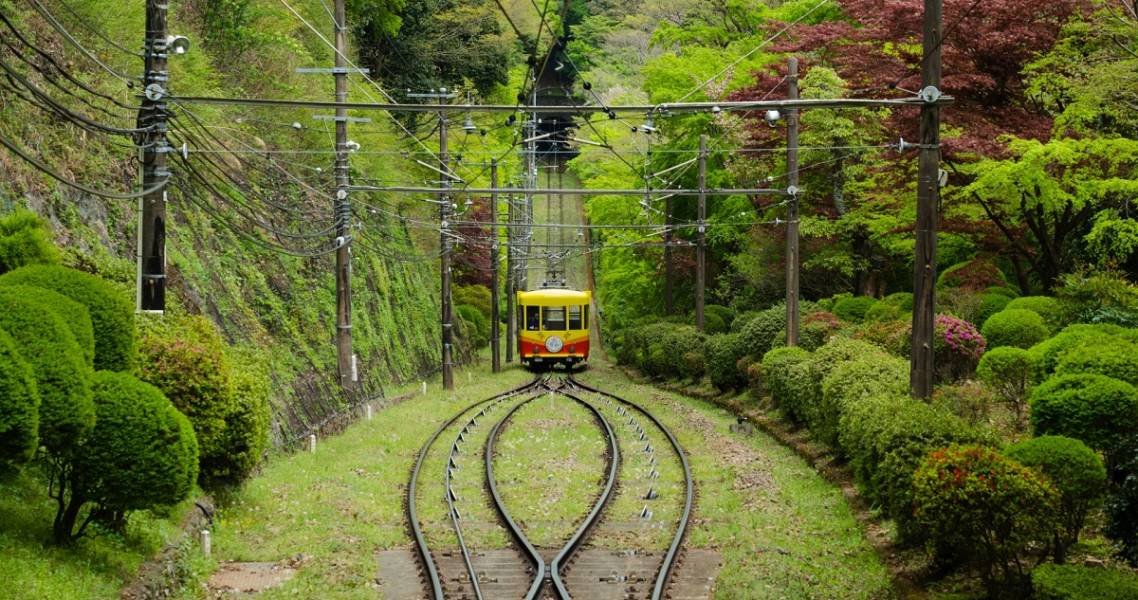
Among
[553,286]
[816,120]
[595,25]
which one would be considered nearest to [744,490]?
[816,120]

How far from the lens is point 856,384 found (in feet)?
55.7

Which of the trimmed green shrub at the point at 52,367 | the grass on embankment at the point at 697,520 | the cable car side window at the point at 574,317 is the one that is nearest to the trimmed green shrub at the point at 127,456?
the trimmed green shrub at the point at 52,367

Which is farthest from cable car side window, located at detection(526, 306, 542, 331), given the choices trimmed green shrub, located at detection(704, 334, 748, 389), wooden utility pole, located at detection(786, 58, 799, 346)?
wooden utility pole, located at detection(786, 58, 799, 346)

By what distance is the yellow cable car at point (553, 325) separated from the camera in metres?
44.1

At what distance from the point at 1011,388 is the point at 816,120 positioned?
14640 millimetres

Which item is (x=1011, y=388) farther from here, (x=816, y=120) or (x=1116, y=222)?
(x=816, y=120)

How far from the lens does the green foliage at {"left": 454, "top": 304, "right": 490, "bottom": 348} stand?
55.2 metres

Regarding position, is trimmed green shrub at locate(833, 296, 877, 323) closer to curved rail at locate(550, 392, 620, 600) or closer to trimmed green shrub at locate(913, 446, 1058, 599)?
curved rail at locate(550, 392, 620, 600)

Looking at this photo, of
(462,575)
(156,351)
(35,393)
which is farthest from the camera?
(156,351)

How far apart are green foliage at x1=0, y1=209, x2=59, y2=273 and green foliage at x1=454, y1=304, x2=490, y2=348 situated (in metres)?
39.7

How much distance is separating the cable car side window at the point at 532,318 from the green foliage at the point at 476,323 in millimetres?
8551

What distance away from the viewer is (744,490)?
57.3ft

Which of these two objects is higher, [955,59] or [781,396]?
[955,59]

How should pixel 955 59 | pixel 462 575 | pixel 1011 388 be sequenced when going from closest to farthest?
1. pixel 462 575
2. pixel 1011 388
3. pixel 955 59
